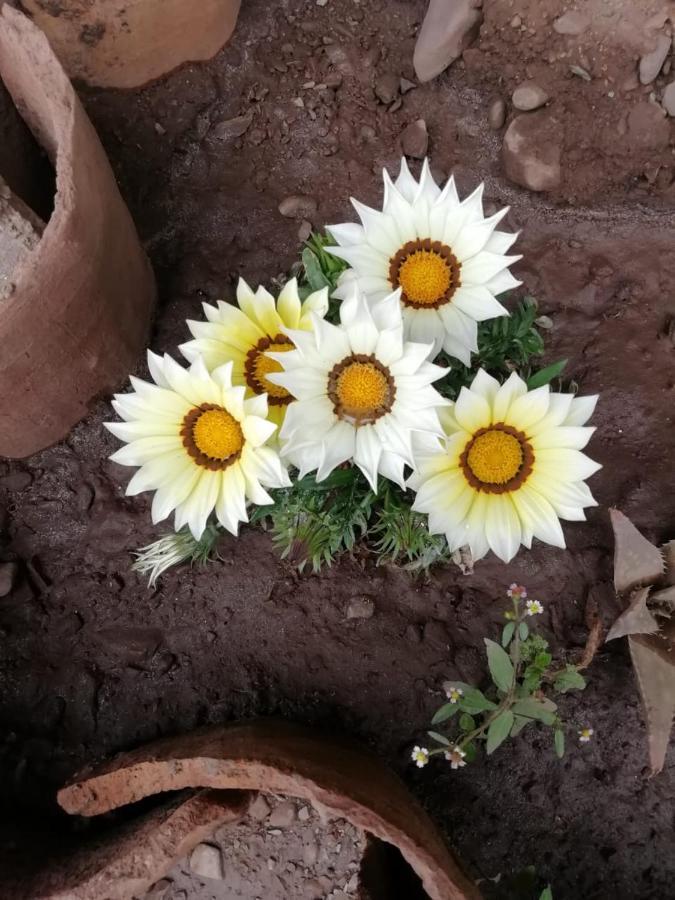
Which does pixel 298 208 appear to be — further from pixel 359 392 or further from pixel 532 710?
pixel 532 710

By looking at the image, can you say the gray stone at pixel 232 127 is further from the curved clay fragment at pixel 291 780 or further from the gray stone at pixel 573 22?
the curved clay fragment at pixel 291 780

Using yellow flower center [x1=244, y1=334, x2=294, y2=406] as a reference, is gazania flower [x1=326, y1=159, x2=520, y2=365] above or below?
above

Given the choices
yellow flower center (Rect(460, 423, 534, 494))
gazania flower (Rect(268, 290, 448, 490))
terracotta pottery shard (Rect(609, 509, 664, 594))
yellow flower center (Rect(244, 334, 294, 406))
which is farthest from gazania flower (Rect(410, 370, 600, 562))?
terracotta pottery shard (Rect(609, 509, 664, 594))

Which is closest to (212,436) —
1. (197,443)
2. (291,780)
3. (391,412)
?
(197,443)

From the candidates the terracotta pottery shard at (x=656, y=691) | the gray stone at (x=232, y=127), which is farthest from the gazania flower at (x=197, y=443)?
the gray stone at (x=232, y=127)

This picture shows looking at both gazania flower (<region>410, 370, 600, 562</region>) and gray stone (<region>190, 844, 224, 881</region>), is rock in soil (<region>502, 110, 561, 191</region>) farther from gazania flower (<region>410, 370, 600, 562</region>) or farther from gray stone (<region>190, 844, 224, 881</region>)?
gray stone (<region>190, 844, 224, 881</region>)

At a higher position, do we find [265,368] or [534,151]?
[534,151]
